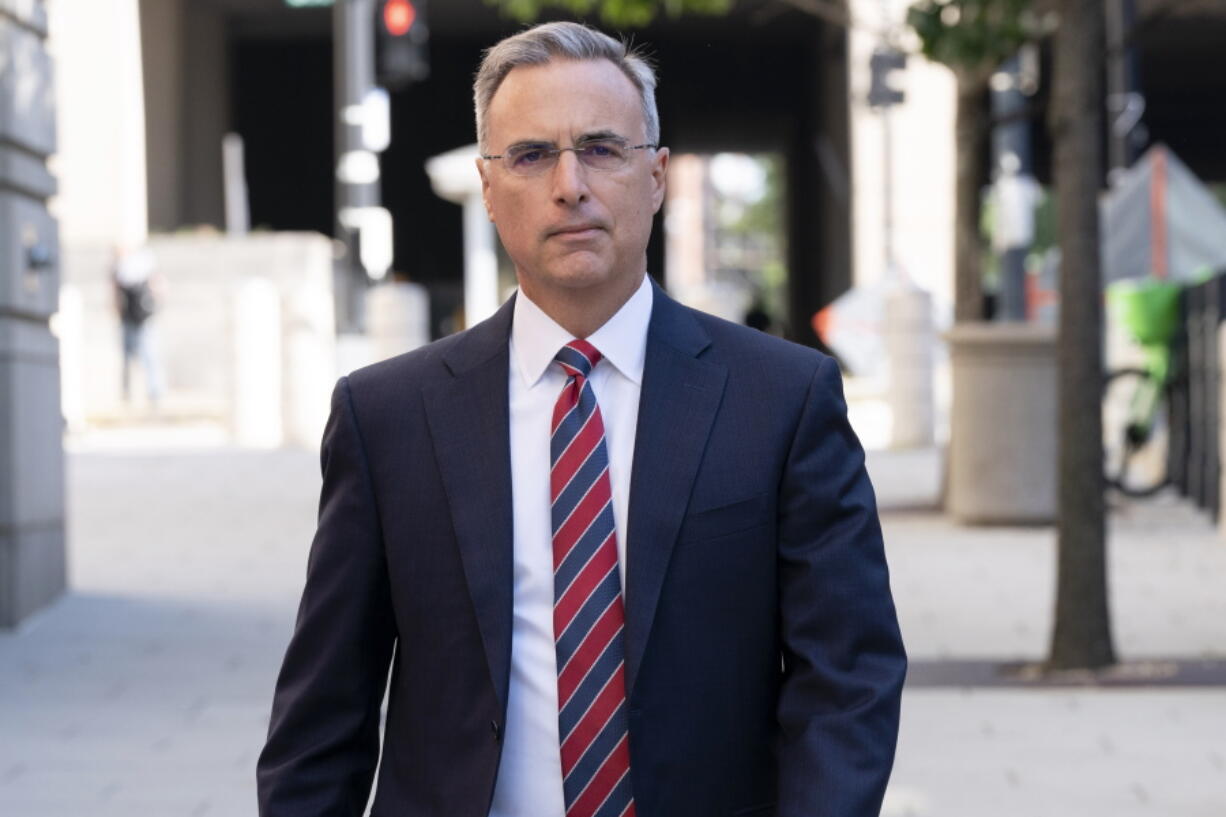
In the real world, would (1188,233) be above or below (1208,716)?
above

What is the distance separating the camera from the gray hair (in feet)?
8.21

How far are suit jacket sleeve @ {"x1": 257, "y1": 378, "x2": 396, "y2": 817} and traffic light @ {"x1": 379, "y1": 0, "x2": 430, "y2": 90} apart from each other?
1598 cm

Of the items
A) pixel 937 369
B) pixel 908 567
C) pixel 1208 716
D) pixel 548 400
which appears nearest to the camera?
pixel 548 400

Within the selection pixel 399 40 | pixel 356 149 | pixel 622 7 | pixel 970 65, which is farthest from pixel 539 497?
pixel 356 149

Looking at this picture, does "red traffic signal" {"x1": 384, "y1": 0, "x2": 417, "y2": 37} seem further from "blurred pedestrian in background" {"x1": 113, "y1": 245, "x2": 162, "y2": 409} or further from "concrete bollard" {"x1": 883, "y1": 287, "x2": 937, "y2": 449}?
"blurred pedestrian in background" {"x1": 113, "y1": 245, "x2": 162, "y2": 409}

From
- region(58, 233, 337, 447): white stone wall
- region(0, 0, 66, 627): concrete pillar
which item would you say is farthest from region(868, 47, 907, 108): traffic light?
region(0, 0, 66, 627): concrete pillar

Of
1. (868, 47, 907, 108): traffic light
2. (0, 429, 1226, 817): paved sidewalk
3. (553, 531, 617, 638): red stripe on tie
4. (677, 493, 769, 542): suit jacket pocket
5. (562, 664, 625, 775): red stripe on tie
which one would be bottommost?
(0, 429, 1226, 817): paved sidewalk

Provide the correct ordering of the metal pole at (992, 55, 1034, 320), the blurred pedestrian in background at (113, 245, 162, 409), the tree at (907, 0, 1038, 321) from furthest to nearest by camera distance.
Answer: the blurred pedestrian in background at (113, 245, 162, 409)
the metal pole at (992, 55, 1034, 320)
the tree at (907, 0, 1038, 321)

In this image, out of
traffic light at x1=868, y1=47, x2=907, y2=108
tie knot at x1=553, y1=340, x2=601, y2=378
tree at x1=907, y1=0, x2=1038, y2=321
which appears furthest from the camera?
traffic light at x1=868, y1=47, x2=907, y2=108

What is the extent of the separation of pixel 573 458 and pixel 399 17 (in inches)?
645

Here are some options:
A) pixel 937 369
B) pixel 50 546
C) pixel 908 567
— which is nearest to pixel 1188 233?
Result: pixel 908 567

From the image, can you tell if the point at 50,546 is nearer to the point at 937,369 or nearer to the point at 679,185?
the point at 937,369

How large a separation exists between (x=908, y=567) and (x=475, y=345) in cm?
873

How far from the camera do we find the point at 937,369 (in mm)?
25734
